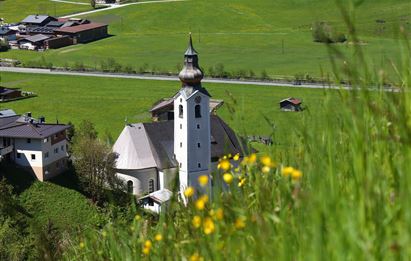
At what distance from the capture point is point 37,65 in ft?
279

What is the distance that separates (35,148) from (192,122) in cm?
874

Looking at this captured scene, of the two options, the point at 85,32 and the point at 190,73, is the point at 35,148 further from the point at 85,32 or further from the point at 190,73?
the point at 85,32

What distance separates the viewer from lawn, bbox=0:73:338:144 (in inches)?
2271

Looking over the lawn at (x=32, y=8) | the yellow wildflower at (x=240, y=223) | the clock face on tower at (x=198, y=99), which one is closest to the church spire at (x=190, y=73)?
the clock face on tower at (x=198, y=99)

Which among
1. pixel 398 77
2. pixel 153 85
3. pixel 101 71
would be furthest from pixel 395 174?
pixel 101 71

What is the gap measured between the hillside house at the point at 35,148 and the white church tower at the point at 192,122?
666cm

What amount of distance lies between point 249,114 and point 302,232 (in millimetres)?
56339

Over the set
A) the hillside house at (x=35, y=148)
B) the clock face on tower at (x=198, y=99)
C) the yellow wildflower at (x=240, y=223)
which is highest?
the yellow wildflower at (x=240, y=223)

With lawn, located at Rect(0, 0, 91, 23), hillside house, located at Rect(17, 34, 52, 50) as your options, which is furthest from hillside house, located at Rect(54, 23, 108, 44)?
lawn, located at Rect(0, 0, 91, 23)

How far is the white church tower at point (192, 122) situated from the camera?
38.9 meters

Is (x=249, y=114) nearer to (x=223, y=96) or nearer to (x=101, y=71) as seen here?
(x=223, y=96)

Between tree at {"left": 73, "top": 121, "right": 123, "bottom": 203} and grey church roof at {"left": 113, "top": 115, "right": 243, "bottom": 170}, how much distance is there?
2.47m

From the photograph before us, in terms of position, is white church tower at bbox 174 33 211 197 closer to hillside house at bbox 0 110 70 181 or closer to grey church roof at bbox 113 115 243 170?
grey church roof at bbox 113 115 243 170

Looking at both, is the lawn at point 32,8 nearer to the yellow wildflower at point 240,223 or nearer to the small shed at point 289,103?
the small shed at point 289,103
